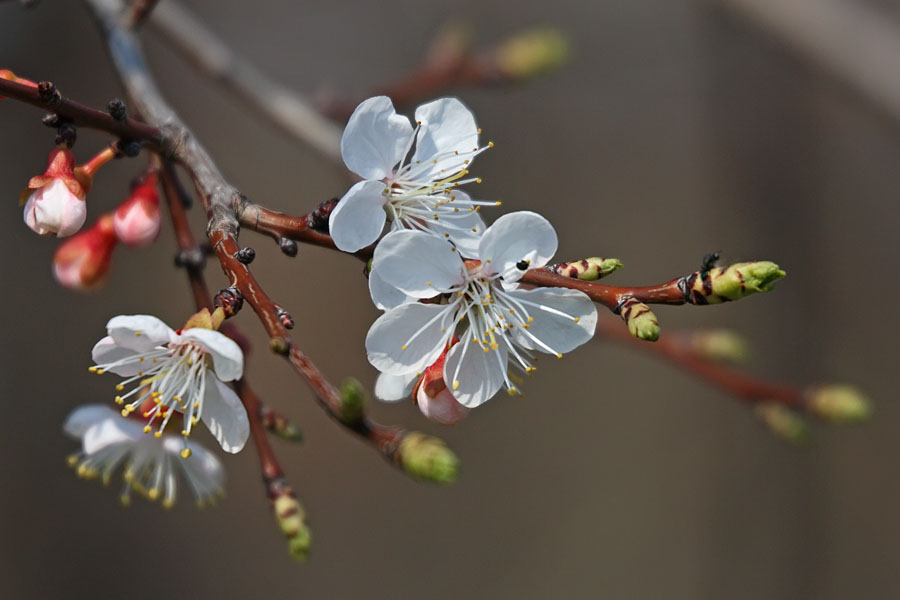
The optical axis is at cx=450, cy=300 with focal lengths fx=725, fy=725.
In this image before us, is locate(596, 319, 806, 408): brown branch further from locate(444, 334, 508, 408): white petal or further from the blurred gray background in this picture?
the blurred gray background

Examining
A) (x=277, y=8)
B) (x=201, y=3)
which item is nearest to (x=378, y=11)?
(x=277, y=8)

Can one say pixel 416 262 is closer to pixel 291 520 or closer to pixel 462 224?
pixel 462 224

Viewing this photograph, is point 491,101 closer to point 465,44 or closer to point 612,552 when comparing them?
point 465,44

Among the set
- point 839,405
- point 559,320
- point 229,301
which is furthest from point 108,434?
point 839,405

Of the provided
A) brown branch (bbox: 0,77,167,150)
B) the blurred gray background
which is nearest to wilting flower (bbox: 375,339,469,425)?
brown branch (bbox: 0,77,167,150)

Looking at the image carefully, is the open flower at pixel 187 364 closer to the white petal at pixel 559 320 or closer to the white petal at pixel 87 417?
the white petal at pixel 87 417

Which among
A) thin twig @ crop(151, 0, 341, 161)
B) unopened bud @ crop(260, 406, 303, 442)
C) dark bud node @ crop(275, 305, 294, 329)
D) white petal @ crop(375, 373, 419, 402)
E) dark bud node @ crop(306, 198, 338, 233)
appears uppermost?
thin twig @ crop(151, 0, 341, 161)
